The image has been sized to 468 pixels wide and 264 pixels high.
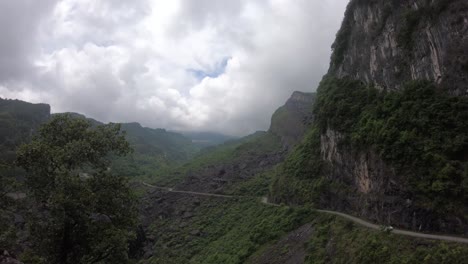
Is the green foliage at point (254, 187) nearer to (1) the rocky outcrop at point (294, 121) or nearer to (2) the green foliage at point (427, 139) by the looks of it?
(1) the rocky outcrop at point (294, 121)

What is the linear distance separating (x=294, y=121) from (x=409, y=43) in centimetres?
8574

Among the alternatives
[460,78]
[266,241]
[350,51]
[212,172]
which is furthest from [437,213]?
[212,172]

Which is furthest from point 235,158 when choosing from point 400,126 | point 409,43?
point 400,126

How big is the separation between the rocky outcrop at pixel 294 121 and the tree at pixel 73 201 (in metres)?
81.1

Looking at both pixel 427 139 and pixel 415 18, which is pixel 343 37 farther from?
pixel 427 139

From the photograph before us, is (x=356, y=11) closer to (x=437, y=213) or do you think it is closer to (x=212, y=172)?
(x=437, y=213)

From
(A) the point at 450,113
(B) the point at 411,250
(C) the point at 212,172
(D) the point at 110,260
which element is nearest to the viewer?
(D) the point at 110,260

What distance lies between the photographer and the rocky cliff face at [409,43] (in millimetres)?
31266

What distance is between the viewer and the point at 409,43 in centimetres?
3772

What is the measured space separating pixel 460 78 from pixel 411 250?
1512 cm

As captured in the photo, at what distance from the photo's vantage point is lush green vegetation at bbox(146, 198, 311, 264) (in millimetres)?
44719

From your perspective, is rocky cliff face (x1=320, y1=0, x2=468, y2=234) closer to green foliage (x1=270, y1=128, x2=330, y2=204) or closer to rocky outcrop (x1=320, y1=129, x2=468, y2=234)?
rocky outcrop (x1=320, y1=129, x2=468, y2=234)

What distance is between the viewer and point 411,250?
2484 centimetres

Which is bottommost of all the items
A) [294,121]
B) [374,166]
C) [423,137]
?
[374,166]
